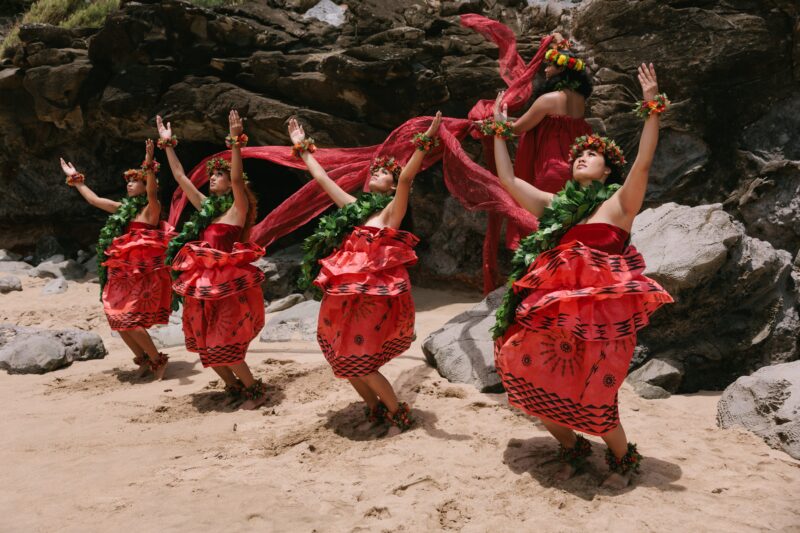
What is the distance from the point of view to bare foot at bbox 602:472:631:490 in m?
3.08

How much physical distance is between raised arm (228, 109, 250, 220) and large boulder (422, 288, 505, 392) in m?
1.89

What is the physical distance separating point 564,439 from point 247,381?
8.47ft

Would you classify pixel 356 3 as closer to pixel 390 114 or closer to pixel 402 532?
pixel 390 114

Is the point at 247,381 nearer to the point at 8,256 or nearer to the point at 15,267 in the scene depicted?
the point at 15,267

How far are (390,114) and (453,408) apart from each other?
190 inches

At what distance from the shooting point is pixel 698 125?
23.0ft

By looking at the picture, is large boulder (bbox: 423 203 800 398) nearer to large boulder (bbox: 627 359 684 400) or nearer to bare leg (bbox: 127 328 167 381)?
large boulder (bbox: 627 359 684 400)

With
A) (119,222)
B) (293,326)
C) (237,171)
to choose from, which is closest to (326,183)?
(237,171)

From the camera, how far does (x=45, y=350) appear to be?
641cm

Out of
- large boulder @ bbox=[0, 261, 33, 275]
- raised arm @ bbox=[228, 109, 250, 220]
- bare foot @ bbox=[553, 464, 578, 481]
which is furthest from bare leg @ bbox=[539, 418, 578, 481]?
large boulder @ bbox=[0, 261, 33, 275]

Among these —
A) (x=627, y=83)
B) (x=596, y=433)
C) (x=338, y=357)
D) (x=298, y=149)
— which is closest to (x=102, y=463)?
(x=338, y=357)

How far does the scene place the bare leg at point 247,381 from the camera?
15.7 ft

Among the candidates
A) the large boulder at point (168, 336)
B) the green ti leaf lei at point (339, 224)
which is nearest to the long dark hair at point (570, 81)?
the green ti leaf lei at point (339, 224)

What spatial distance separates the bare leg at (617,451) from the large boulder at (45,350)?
18.3ft
